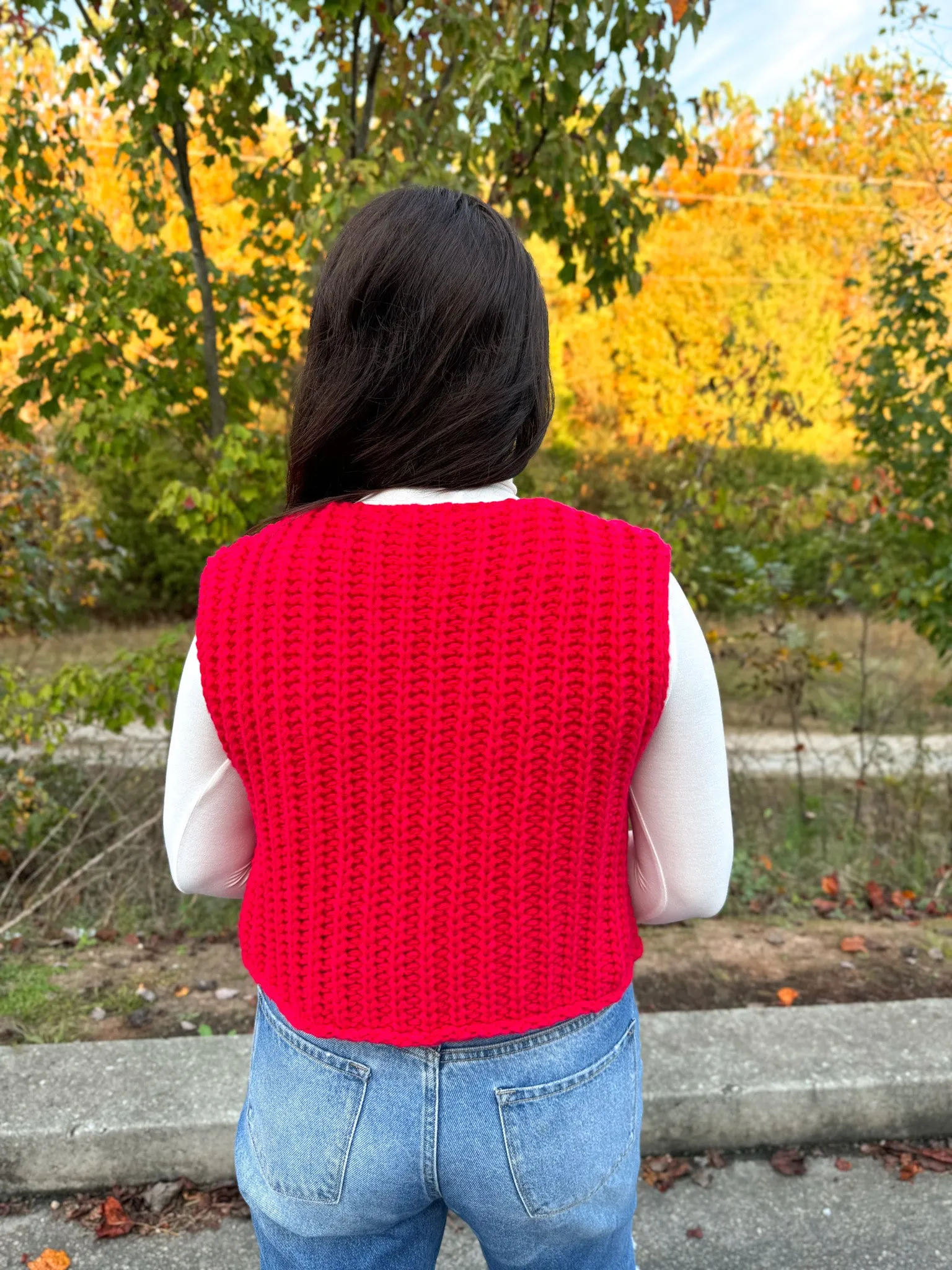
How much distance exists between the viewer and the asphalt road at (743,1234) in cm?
210

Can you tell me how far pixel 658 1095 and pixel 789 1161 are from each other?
1.17 feet

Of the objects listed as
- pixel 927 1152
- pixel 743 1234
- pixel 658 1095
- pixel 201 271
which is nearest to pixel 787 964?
pixel 927 1152

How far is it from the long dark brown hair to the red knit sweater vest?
7 cm

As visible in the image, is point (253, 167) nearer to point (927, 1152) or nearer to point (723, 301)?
point (927, 1152)

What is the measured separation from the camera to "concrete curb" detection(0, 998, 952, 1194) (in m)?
2.23

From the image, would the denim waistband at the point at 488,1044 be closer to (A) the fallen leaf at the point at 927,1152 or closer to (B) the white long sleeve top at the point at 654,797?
(B) the white long sleeve top at the point at 654,797

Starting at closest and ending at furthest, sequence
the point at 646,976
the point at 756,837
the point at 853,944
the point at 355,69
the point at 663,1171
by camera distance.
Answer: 1. the point at 663,1171
2. the point at 646,976
3. the point at 355,69
4. the point at 853,944
5. the point at 756,837

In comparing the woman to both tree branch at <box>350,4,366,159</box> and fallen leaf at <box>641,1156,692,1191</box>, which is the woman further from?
tree branch at <box>350,4,366,159</box>

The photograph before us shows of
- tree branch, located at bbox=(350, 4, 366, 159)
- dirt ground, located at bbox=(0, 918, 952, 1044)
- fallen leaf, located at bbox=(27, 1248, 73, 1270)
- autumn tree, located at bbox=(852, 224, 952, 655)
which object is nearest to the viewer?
fallen leaf, located at bbox=(27, 1248, 73, 1270)

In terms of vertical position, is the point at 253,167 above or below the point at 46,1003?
above

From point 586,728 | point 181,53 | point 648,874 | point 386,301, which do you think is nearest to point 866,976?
point 648,874

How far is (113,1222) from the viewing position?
85.2 inches

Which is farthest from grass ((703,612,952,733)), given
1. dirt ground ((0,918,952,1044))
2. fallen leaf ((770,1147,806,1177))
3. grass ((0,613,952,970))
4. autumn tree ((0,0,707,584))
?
fallen leaf ((770,1147,806,1177))

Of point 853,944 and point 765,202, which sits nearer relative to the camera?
point 853,944
